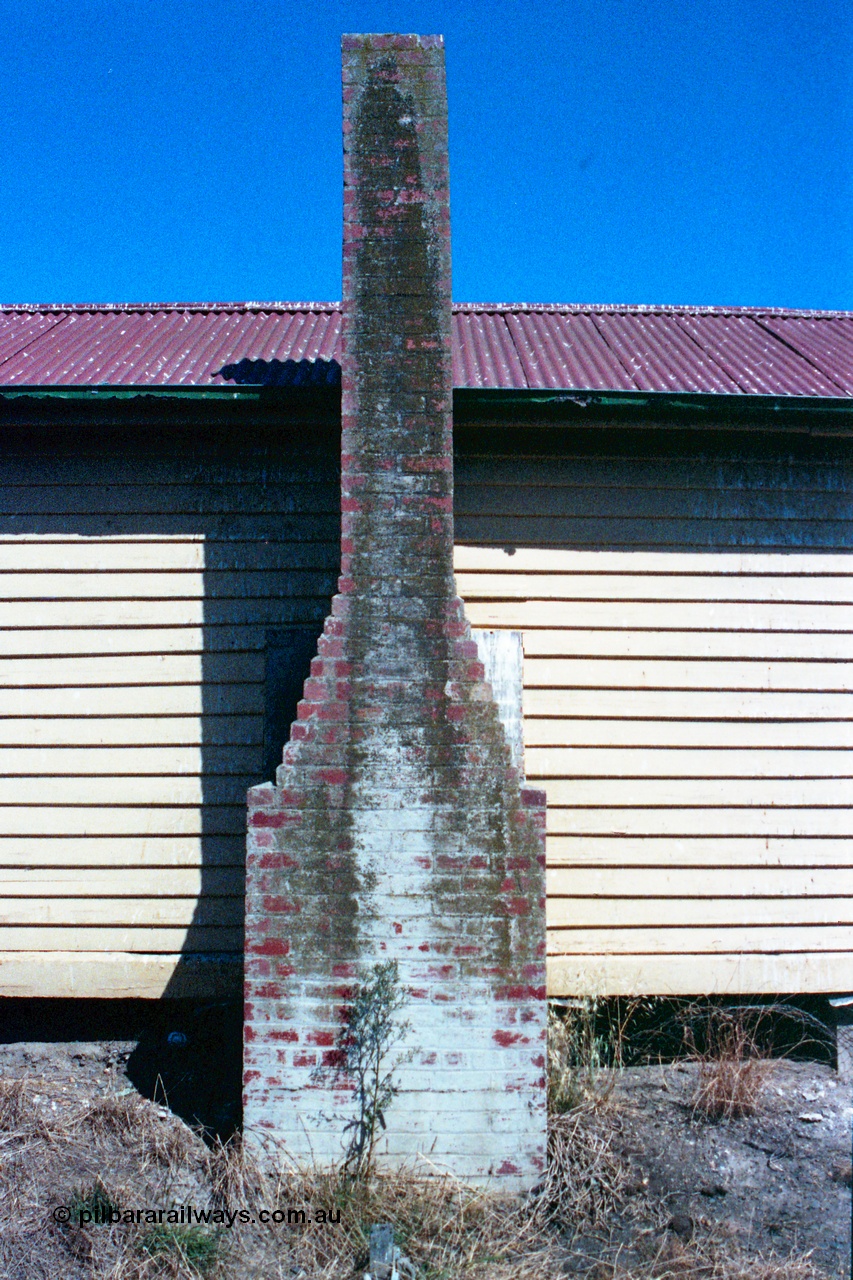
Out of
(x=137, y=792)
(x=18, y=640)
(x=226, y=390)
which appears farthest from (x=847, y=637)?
(x=18, y=640)

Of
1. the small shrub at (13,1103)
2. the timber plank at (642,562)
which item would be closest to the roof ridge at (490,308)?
the timber plank at (642,562)

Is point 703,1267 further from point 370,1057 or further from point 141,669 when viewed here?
point 141,669

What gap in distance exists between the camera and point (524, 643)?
184 inches

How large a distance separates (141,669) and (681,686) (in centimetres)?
304

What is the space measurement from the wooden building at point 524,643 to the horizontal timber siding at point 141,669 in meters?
0.02

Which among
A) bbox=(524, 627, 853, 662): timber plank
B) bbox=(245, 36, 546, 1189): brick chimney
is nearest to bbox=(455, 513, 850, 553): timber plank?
bbox=(524, 627, 853, 662): timber plank

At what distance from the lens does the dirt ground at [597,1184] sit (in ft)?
9.97

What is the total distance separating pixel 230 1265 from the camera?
119 inches

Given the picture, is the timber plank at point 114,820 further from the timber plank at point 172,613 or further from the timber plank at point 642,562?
the timber plank at point 642,562

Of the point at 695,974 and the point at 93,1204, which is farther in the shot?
the point at 695,974

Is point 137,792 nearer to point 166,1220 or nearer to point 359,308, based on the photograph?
point 166,1220

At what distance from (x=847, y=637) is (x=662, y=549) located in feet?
3.83

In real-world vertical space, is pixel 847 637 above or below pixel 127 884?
above

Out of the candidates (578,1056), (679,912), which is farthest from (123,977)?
(679,912)
